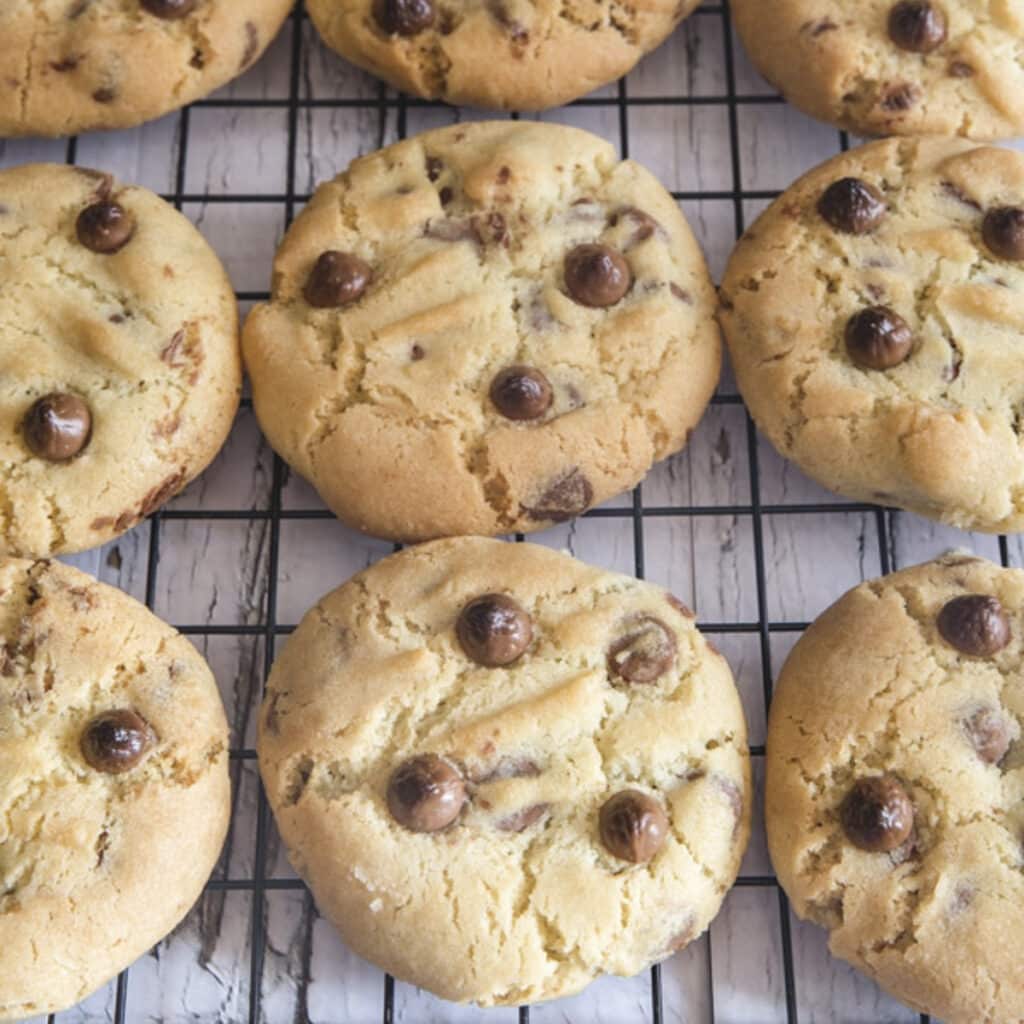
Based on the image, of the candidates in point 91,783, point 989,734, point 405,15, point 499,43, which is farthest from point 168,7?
point 989,734

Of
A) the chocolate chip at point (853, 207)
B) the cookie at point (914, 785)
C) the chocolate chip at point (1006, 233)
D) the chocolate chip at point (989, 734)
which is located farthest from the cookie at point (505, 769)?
the chocolate chip at point (1006, 233)

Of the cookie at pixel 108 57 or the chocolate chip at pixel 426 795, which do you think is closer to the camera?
the chocolate chip at pixel 426 795

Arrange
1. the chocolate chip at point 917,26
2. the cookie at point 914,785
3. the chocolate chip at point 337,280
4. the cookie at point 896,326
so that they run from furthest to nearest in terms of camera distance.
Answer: the chocolate chip at point 917,26 → the chocolate chip at point 337,280 → the cookie at point 896,326 → the cookie at point 914,785

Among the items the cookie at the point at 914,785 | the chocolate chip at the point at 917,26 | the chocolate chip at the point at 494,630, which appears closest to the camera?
the cookie at the point at 914,785

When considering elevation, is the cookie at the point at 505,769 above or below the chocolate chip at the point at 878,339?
below

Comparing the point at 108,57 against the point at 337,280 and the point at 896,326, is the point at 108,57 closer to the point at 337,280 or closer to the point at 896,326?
the point at 337,280

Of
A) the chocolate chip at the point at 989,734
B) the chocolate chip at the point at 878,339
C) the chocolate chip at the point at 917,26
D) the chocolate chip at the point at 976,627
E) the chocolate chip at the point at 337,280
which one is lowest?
the chocolate chip at the point at 989,734

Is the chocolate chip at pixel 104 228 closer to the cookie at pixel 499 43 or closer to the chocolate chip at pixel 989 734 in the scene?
the cookie at pixel 499 43
